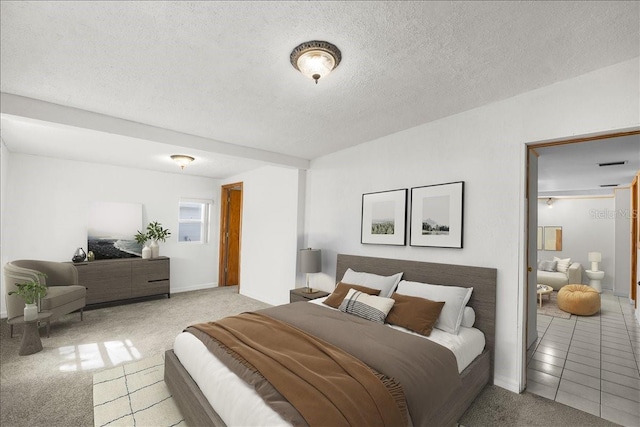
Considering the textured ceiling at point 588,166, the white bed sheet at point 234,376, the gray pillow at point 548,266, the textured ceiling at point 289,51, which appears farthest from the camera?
the gray pillow at point 548,266

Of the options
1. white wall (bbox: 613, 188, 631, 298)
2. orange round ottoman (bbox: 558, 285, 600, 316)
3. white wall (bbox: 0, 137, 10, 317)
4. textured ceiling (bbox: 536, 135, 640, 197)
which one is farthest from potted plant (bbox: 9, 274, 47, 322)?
white wall (bbox: 613, 188, 631, 298)

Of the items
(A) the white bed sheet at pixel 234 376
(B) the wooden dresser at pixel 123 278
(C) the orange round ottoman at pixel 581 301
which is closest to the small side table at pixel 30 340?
(B) the wooden dresser at pixel 123 278

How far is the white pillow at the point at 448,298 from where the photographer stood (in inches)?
98.9

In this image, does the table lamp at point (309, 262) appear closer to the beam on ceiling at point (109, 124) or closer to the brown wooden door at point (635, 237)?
the beam on ceiling at point (109, 124)

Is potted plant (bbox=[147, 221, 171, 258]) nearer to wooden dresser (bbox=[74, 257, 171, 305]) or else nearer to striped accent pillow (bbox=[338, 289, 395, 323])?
wooden dresser (bbox=[74, 257, 171, 305])

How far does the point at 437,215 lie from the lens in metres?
3.10

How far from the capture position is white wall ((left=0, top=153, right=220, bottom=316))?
4.52 m

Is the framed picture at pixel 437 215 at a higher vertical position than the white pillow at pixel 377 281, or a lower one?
higher

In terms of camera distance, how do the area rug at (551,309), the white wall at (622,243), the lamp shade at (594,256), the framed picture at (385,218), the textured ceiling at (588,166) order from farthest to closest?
the lamp shade at (594,256)
the white wall at (622,243)
the area rug at (551,309)
the framed picture at (385,218)
the textured ceiling at (588,166)

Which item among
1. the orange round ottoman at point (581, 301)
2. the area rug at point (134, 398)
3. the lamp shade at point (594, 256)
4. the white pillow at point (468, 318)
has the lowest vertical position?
the area rug at point (134, 398)

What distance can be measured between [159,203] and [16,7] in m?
4.80

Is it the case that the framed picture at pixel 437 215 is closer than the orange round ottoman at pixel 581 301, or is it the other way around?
the framed picture at pixel 437 215

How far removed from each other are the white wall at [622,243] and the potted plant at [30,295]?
8517 millimetres

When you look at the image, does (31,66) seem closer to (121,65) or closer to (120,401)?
(121,65)
